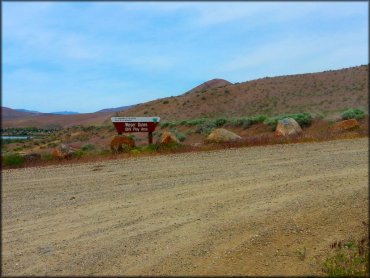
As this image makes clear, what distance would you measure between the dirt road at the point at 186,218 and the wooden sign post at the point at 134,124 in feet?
17.9

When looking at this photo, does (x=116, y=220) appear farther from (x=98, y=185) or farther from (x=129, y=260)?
(x=98, y=185)

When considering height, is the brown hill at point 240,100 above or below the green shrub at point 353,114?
above

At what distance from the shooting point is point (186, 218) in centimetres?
636

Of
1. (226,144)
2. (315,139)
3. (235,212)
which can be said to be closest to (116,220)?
(235,212)

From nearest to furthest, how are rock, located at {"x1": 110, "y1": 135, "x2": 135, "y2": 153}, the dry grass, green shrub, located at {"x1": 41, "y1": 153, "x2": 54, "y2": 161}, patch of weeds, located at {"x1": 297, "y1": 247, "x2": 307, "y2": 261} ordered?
patch of weeds, located at {"x1": 297, "y1": 247, "x2": 307, "y2": 261} < the dry grass < green shrub, located at {"x1": 41, "y1": 153, "x2": 54, "y2": 161} < rock, located at {"x1": 110, "y1": 135, "x2": 135, "y2": 153}

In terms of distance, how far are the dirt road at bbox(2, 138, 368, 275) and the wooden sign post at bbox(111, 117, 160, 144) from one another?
17.9ft

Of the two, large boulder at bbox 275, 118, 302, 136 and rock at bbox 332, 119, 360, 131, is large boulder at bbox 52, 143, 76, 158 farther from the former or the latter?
rock at bbox 332, 119, 360, 131

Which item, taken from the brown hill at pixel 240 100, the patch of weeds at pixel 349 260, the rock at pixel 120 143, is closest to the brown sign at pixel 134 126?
the rock at pixel 120 143

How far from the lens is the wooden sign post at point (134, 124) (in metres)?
16.1

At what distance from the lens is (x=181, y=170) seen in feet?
33.9

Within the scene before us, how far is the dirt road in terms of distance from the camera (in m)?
4.88

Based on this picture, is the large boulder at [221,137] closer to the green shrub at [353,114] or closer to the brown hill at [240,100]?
the green shrub at [353,114]

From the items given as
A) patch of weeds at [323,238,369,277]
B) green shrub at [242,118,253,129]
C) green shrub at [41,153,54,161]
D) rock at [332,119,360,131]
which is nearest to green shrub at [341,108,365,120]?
rock at [332,119,360,131]

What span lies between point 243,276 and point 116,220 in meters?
2.37
